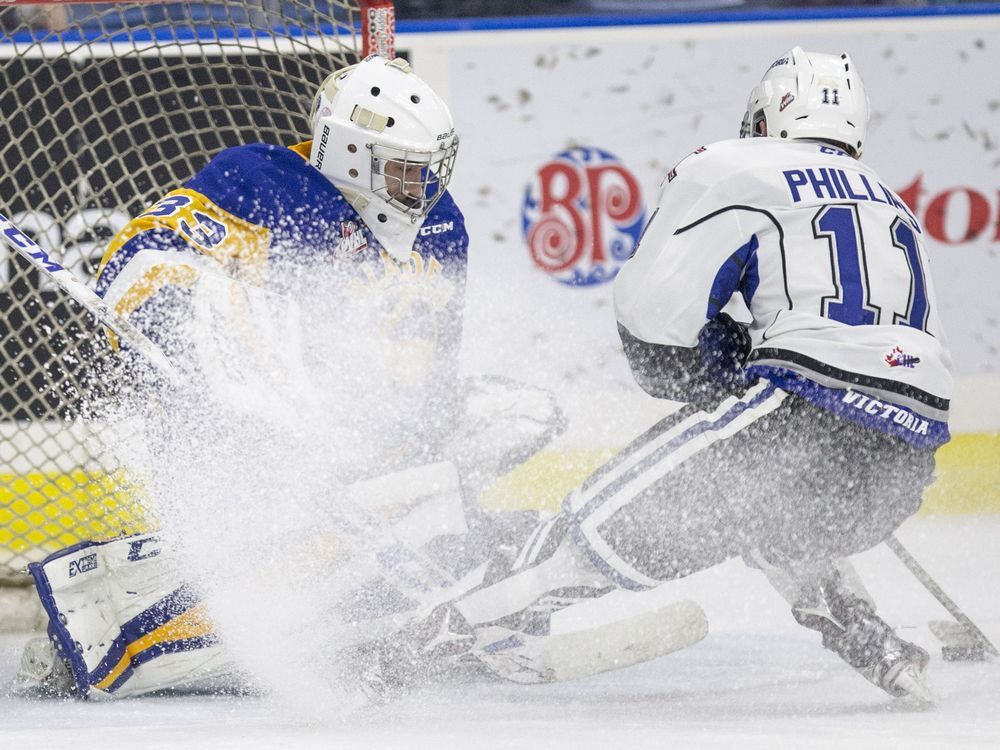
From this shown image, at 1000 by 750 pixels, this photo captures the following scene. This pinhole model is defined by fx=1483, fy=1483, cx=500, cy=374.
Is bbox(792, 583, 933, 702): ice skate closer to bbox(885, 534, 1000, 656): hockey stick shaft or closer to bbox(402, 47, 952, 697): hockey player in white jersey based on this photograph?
bbox(402, 47, 952, 697): hockey player in white jersey

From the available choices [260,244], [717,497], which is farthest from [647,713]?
[260,244]

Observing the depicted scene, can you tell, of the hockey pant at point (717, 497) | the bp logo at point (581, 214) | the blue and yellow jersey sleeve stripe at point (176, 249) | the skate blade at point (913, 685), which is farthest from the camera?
the bp logo at point (581, 214)

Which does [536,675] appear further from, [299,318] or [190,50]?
[190,50]

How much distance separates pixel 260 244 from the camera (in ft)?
8.29

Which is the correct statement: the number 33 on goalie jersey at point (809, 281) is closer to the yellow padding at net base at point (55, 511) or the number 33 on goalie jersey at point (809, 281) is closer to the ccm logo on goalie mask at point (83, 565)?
the ccm logo on goalie mask at point (83, 565)

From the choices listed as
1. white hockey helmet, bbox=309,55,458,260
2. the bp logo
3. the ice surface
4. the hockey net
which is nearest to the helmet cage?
white hockey helmet, bbox=309,55,458,260

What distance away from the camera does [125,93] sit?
3834 mm

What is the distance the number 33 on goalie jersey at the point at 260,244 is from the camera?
243 cm

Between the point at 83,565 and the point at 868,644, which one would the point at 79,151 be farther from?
the point at 868,644

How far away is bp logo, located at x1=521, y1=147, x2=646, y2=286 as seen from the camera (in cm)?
413

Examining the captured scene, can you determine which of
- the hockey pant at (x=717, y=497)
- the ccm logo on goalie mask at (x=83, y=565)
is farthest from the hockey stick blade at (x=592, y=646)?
the ccm logo on goalie mask at (x=83, y=565)

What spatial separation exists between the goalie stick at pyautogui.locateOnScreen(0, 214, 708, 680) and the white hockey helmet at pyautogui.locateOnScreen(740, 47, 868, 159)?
83cm

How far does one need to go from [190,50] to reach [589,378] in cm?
137

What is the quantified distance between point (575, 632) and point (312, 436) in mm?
557
